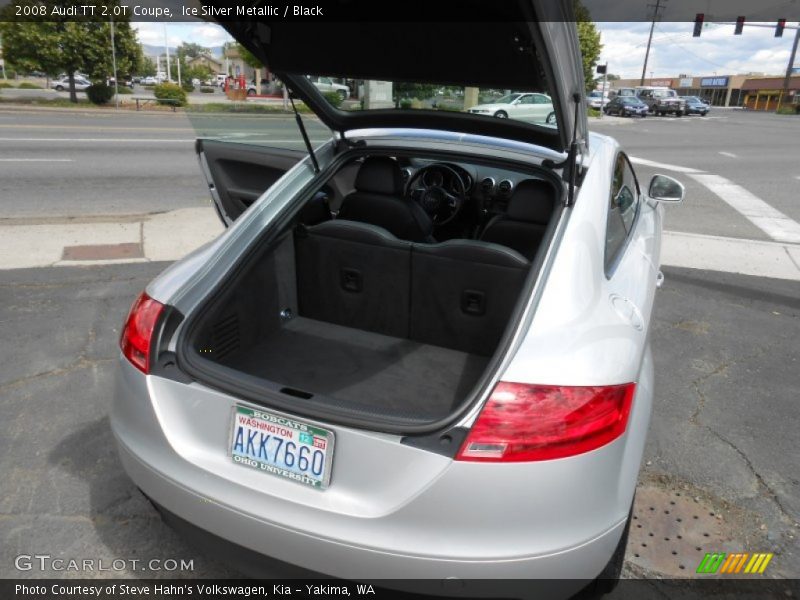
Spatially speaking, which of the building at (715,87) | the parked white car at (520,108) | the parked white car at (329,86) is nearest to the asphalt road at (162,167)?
the parked white car at (329,86)

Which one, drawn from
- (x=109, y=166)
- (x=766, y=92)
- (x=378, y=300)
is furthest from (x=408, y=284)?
(x=766, y=92)

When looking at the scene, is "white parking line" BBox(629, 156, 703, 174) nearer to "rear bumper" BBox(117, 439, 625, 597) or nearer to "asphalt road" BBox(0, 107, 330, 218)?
"asphalt road" BBox(0, 107, 330, 218)

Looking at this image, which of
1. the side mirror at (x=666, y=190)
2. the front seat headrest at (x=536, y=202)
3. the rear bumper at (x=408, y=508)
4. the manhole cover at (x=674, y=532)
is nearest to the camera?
the rear bumper at (x=408, y=508)

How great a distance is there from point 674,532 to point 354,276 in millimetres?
1801

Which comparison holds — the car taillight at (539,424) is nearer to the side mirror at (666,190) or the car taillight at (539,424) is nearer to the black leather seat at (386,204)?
the black leather seat at (386,204)

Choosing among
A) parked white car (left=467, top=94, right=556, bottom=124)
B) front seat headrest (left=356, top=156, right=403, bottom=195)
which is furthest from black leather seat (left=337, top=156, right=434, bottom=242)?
parked white car (left=467, top=94, right=556, bottom=124)

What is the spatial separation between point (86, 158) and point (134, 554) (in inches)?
426

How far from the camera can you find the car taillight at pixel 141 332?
206 centimetres

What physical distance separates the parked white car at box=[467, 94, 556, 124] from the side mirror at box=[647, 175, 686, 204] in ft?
5.06

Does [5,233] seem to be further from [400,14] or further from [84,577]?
[400,14]

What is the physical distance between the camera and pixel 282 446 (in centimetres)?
183

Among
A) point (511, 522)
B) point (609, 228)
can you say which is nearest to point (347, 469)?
point (511, 522)

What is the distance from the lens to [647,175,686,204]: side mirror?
3.88 metres

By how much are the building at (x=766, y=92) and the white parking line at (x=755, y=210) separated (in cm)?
6480
